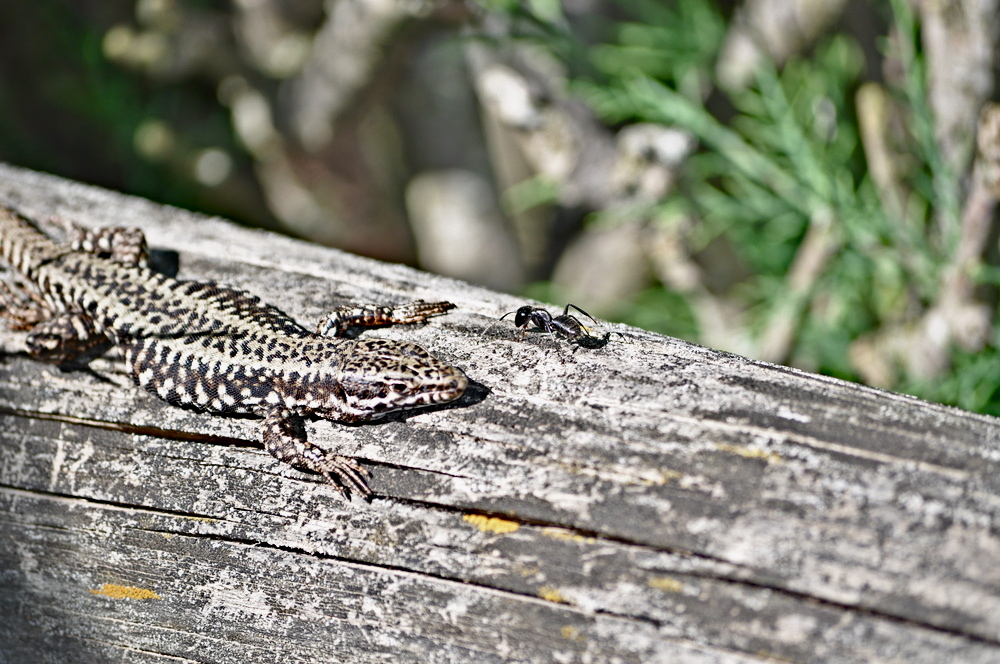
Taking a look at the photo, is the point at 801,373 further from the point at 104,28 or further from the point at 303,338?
the point at 104,28

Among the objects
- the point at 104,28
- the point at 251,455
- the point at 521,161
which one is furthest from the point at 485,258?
the point at 251,455

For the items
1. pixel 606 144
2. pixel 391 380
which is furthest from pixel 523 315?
pixel 606 144

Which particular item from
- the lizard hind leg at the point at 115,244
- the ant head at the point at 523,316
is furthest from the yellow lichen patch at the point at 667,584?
the lizard hind leg at the point at 115,244

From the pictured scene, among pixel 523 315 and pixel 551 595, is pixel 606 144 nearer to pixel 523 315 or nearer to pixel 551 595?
pixel 523 315

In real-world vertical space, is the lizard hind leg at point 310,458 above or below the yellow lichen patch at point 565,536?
above

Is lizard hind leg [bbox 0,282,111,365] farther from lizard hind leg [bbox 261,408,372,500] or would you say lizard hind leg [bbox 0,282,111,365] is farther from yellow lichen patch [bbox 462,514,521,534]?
yellow lichen patch [bbox 462,514,521,534]

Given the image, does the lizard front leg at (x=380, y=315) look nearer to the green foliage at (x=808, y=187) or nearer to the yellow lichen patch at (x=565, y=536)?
the yellow lichen patch at (x=565, y=536)
